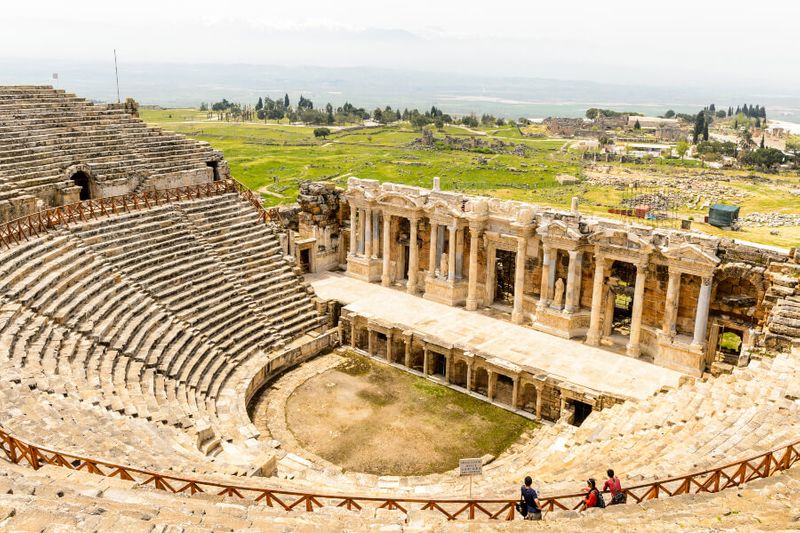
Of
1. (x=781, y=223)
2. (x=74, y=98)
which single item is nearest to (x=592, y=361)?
(x=74, y=98)

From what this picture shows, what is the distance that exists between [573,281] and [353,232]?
12145mm

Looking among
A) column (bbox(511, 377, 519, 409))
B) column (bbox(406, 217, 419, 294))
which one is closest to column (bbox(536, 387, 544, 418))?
column (bbox(511, 377, 519, 409))

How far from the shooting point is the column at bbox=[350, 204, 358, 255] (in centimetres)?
3375

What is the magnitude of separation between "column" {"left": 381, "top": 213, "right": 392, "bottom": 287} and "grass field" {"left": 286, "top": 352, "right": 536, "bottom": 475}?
23.5ft

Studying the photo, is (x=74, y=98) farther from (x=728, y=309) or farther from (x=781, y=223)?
(x=781, y=223)

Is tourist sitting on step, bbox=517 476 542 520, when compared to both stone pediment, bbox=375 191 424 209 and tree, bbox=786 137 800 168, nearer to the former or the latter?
stone pediment, bbox=375 191 424 209

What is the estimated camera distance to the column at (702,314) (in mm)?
23500

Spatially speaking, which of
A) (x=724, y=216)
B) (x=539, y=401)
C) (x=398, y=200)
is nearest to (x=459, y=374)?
(x=539, y=401)

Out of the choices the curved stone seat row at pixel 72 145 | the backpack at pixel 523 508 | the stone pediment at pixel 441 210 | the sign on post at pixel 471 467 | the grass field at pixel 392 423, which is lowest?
the grass field at pixel 392 423

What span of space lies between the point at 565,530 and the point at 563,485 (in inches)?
139

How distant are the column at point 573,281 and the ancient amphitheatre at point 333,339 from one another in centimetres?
9

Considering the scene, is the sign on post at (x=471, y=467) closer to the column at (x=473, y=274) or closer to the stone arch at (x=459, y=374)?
the stone arch at (x=459, y=374)

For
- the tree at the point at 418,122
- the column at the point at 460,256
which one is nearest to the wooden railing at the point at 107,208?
the column at the point at 460,256

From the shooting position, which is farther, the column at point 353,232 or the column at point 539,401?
the column at point 353,232
